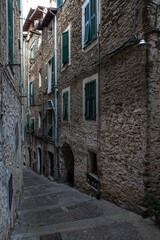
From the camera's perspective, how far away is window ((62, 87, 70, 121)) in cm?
999

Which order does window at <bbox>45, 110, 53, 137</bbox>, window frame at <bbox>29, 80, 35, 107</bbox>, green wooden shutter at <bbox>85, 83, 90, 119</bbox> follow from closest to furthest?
1. green wooden shutter at <bbox>85, 83, 90, 119</bbox>
2. window at <bbox>45, 110, 53, 137</bbox>
3. window frame at <bbox>29, 80, 35, 107</bbox>

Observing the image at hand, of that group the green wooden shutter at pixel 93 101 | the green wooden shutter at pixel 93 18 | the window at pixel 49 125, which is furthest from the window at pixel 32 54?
the green wooden shutter at pixel 93 101

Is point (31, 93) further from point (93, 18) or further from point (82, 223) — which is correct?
point (82, 223)

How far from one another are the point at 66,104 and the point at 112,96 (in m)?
4.33

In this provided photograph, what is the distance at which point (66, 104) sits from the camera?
1029 cm

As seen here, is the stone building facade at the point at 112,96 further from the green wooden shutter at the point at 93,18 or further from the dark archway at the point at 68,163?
the dark archway at the point at 68,163

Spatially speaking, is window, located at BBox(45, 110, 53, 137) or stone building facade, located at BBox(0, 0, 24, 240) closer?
stone building facade, located at BBox(0, 0, 24, 240)

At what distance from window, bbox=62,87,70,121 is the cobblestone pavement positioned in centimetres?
454

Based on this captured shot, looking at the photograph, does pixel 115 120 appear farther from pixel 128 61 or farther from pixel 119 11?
pixel 119 11

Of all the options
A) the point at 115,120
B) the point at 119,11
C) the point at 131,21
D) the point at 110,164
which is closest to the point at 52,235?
the point at 110,164

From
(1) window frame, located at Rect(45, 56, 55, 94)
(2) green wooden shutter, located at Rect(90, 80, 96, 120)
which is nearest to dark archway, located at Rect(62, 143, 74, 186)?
(1) window frame, located at Rect(45, 56, 55, 94)

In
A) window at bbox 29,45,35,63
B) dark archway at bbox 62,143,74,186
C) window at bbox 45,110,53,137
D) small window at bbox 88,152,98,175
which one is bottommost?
dark archway at bbox 62,143,74,186

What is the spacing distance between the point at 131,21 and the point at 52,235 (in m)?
5.30

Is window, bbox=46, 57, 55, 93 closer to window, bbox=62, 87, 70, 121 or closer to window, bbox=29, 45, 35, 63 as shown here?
window, bbox=62, 87, 70, 121
